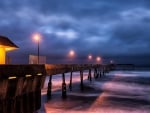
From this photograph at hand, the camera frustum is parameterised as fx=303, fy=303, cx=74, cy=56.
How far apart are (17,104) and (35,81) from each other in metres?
1.86

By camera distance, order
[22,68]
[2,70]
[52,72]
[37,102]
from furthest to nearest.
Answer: [52,72], [37,102], [22,68], [2,70]

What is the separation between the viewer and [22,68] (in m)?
11.0

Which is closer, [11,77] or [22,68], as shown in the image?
[11,77]

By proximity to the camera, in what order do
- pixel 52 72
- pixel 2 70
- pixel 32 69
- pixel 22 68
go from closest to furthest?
pixel 2 70 → pixel 22 68 → pixel 32 69 → pixel 52 72

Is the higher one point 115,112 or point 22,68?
point 22,68

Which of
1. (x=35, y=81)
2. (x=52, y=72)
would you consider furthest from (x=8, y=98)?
(x=52, y=72)

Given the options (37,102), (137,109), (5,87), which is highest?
(5,87)

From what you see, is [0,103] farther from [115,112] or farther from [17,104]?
[115,112]

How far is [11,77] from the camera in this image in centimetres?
1031

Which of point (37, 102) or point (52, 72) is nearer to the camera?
point (37, 102)

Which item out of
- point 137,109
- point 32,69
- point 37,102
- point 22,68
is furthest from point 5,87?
point 137,109

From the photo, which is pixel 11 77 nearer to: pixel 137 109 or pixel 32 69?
pixel 32 69

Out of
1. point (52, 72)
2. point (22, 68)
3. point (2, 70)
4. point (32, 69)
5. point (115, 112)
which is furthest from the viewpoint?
point (52, 72)

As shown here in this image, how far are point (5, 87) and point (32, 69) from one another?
6.87 feet
